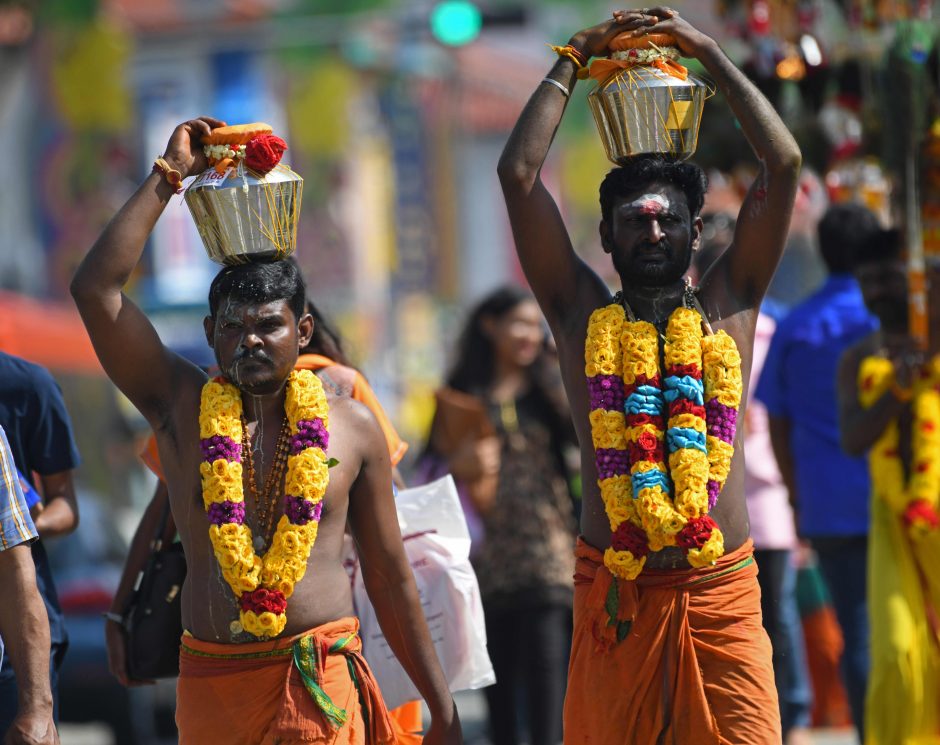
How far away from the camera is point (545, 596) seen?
6.63 metres

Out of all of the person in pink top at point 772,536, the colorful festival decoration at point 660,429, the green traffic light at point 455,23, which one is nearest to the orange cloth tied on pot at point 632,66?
the colorful festival decoration at point 660,429

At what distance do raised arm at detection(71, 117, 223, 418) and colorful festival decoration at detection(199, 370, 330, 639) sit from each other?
0.15 metres

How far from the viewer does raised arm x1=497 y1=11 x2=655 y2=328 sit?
4539 millimetres

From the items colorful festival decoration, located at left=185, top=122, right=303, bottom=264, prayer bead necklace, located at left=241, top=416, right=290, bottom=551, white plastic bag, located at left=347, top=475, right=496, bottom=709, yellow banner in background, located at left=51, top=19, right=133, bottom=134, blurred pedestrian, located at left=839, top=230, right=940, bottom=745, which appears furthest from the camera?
yellow banner in background, located at left=51, top=19, right=133, bottom=134

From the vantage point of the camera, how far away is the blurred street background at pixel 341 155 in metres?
8.21

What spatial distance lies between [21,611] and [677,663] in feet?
5.51

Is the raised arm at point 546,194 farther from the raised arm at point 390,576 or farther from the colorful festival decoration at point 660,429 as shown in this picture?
the raised arm at point 390,576

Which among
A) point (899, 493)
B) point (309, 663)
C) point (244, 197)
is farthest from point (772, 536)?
point (244, 197)

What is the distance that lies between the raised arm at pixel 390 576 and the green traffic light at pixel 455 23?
8.51 metres

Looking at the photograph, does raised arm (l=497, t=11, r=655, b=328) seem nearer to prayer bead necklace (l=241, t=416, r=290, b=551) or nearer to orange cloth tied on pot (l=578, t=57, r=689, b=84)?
orange cloth tied on pot (l=578, t=57, r=689, b=84)

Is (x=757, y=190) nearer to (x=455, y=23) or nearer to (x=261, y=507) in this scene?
(x=261, y=507)

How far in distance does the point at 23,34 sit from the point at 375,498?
57.3 feet

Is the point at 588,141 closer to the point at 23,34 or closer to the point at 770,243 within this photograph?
the point at 23,34

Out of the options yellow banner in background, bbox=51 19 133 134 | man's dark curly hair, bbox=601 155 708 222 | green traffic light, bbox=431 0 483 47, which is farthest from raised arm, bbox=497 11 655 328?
yellow banner in background, bbox=51 19 133 134
